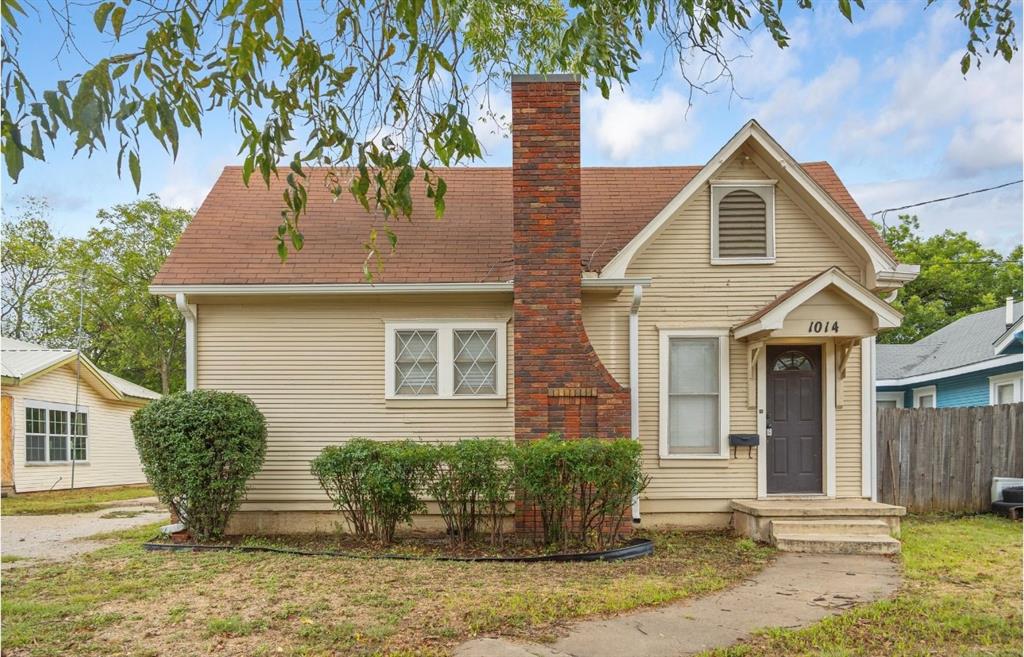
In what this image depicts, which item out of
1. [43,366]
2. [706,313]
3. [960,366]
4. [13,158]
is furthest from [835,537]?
[43,366]

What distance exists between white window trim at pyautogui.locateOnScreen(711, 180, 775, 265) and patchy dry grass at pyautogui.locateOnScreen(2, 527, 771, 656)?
12.2 feet

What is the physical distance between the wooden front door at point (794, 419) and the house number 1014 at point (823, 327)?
0.92 m

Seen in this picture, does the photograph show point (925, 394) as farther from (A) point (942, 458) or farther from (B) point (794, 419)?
(B) point (794, 419)

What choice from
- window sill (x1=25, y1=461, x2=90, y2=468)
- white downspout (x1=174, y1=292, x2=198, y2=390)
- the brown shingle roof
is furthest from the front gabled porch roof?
window sill (x1=25, y1=461, x2=90, y2=468)

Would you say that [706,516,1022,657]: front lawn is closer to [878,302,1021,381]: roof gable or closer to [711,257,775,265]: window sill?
[711,257,775,265]: window sill

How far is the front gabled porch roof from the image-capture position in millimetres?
9430

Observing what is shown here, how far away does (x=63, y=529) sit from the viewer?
11984 millimetres

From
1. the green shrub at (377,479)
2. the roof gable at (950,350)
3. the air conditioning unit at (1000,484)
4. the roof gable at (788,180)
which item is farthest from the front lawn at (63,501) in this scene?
the roof gable at (950,350)

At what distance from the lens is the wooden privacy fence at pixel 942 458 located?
12.4 m

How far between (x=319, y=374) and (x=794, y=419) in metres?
6.16

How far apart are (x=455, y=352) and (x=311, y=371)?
1.84m

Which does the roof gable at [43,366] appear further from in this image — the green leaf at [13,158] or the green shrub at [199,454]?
the green leaf at [13,158]

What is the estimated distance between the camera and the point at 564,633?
5.49 metres

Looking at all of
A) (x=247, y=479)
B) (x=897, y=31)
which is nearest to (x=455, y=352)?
(x=247, y=479)
